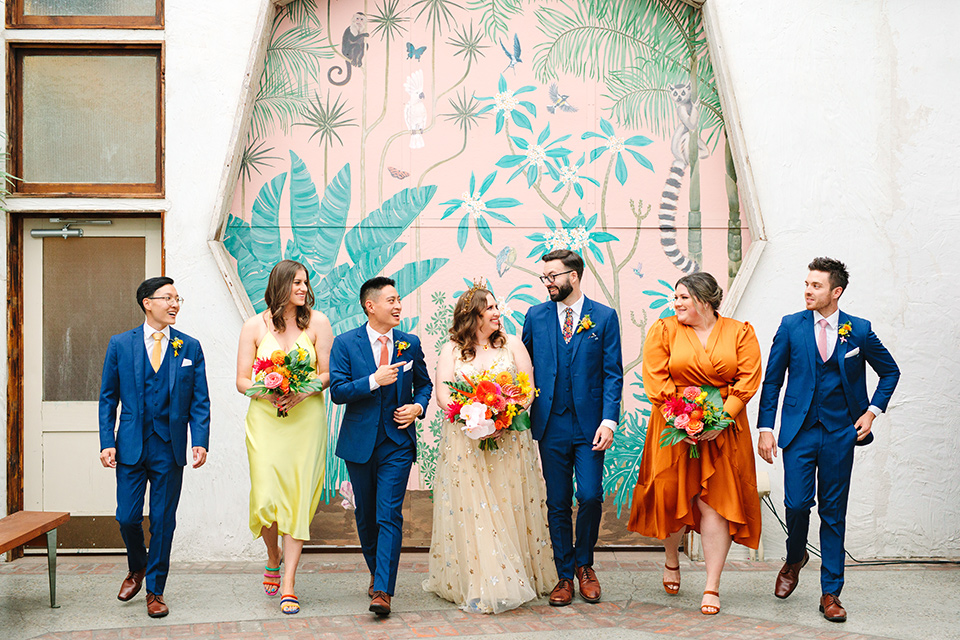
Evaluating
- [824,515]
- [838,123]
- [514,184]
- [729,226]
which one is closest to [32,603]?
[514,184]

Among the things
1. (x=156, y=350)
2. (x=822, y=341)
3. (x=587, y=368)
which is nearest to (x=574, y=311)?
(x=587, y=368)

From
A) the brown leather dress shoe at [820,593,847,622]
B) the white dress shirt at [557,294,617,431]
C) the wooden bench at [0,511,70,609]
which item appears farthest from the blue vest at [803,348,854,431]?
the wooden bench at [0,511,70,609]

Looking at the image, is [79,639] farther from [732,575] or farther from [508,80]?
[508,80]

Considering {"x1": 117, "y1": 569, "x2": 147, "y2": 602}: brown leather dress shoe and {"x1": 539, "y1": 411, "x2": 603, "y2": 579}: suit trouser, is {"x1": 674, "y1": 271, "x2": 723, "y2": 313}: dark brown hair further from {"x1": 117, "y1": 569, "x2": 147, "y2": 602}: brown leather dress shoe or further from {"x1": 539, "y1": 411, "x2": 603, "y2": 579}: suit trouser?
{"x1": 117, "y1": 569, "x2": 147, "y2": 602}: brown leather dress shoe

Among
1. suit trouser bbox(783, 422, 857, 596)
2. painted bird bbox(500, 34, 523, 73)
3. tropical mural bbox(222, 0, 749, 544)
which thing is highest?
painted bird bbox(500, 34, 523, 73)

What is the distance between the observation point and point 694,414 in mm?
5137

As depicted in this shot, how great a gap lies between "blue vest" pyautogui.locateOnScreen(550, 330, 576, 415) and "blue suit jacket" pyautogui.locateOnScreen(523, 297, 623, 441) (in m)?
0.03

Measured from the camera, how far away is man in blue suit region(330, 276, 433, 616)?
5.18 meters

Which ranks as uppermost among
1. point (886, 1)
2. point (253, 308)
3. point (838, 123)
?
point (886, 1)

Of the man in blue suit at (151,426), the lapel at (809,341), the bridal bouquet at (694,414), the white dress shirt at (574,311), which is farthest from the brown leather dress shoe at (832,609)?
the man in blue suit at (151,426)

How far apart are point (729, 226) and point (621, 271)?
3.08 ft

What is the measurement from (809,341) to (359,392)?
2761 millimetres

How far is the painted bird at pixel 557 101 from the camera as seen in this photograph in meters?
6.93

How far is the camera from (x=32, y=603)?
5.54 m
